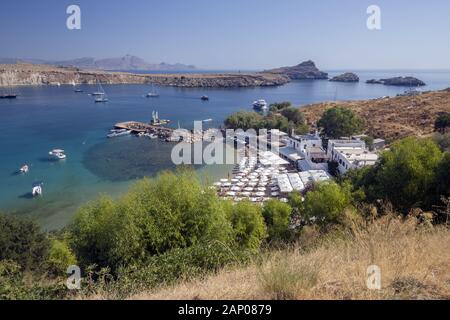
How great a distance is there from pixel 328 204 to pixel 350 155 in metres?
10.6

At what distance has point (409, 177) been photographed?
9969 millimetres

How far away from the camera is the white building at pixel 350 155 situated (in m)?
18.2

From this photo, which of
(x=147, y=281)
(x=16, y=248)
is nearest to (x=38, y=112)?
(x=16, y=248)

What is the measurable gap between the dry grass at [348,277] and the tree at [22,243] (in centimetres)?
844

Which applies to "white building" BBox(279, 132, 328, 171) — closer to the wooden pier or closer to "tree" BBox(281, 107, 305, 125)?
"tree" BBox(281, 107, 305, 125)

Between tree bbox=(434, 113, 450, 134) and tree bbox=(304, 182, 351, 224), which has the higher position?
tree bbox=(434, 113, 450, 134)

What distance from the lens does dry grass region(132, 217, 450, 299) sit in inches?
113

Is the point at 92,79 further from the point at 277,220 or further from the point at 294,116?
the point at 277,220

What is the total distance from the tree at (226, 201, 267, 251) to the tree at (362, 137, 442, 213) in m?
4.28

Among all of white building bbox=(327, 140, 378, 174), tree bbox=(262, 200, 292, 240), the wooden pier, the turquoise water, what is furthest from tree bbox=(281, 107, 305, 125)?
tree bbox=(262, 200, 292, 240)

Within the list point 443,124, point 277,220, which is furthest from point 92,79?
point 277,220

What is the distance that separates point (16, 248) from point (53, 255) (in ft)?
4.16

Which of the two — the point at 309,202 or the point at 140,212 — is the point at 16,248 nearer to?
the point at 140,212

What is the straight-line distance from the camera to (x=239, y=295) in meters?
2.89
